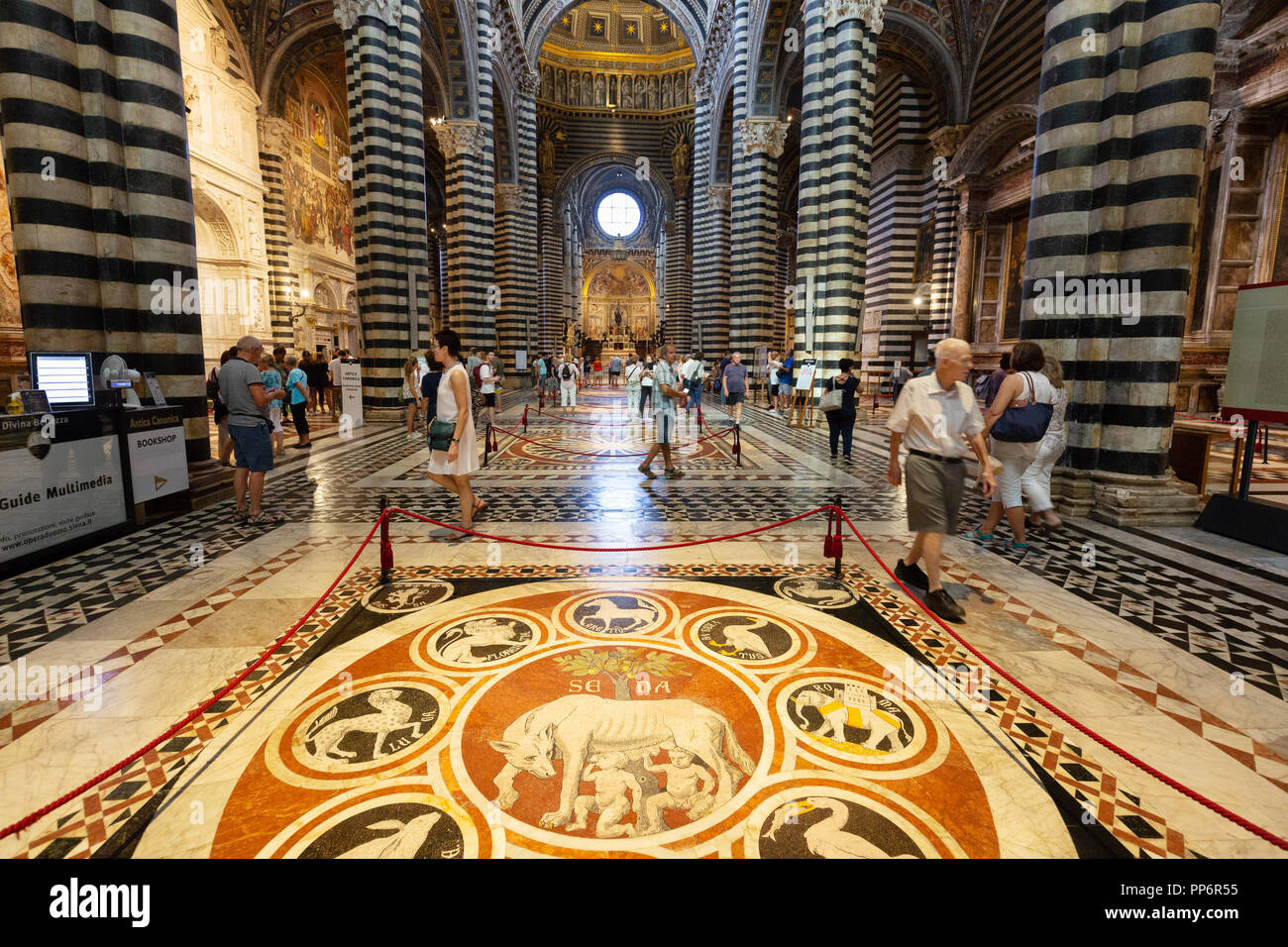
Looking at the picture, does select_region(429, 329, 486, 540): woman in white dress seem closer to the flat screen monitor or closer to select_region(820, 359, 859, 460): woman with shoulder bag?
the flat screen monitor

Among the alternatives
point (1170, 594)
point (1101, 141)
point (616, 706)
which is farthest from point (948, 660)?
point (1101, 141)

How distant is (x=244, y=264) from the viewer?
19.6m

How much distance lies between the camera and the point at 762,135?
20.2 meters

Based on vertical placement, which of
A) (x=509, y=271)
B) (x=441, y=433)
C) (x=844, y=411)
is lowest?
(x=441, y=433)

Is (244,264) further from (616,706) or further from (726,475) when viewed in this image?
(616,706)

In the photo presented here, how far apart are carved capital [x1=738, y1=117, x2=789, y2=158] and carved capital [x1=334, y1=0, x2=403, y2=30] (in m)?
11.3

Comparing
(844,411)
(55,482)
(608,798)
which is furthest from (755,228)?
(608,798)

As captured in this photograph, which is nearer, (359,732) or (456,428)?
(359,732)

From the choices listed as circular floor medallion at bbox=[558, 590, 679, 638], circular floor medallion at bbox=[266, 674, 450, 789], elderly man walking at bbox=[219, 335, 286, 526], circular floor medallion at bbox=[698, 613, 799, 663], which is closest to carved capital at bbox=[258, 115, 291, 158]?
elderly man walking at bbox=[219, 335, 286, 526]

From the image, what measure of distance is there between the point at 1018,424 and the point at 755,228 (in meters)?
17.8

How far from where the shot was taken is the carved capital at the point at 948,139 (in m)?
19.9

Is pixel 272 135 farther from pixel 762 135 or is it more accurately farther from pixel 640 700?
pixel 640 700

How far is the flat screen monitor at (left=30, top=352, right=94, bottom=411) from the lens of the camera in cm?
531

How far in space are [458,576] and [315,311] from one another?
935 inches
